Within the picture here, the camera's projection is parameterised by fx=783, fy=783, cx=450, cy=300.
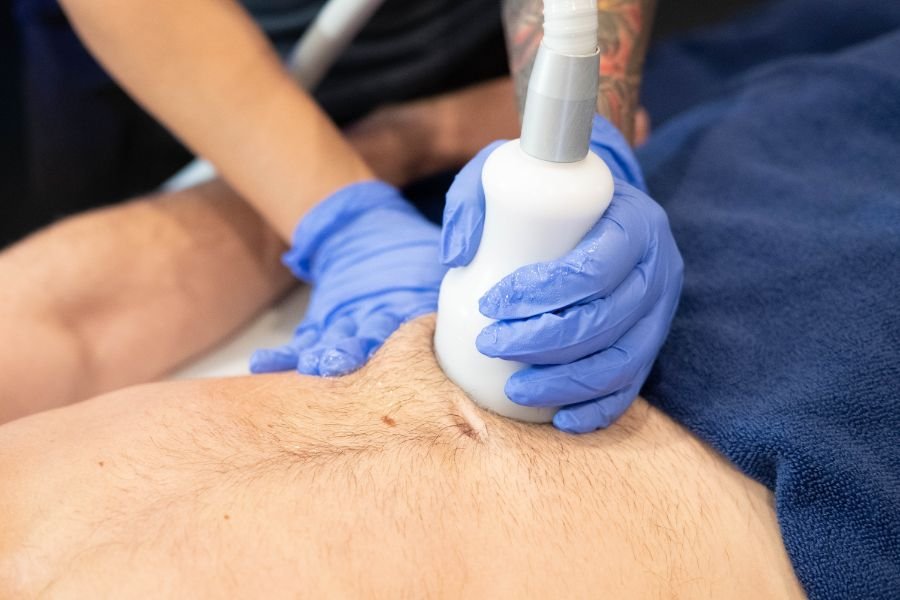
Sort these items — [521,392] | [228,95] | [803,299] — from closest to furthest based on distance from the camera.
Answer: [521,392]
[803,299]
[228,95]

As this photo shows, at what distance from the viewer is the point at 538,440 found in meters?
0.66

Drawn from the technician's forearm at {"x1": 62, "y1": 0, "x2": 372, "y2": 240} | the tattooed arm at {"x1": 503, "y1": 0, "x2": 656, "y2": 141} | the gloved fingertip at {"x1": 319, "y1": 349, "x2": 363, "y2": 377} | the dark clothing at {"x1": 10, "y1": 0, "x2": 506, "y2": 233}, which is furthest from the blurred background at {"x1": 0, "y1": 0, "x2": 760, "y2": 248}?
the gloved fingertip at {"x1": 319, "y1": 349, "x2": 363, "y2": 377}

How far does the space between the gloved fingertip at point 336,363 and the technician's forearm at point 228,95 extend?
26cm

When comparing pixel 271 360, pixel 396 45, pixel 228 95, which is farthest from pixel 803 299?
pixel 396 45

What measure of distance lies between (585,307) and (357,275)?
0.30 m

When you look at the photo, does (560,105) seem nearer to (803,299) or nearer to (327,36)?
(803,299)

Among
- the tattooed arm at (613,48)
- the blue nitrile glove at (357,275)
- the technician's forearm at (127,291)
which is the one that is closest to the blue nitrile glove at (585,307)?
the blue nitrile glove at (357,275)

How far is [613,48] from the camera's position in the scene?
3.00 feet

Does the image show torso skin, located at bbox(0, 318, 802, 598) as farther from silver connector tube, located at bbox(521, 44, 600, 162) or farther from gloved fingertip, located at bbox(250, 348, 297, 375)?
silver connector tube, located at bbox(521, 44, 600, 162)

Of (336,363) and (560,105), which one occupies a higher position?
(560,105)

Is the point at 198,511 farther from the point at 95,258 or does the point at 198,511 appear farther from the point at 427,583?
the point at 95,258

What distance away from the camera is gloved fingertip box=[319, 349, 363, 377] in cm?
72

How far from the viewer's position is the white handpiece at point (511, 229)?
21.7 inches

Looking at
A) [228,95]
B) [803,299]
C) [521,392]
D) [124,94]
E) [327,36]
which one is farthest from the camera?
[124,94]
